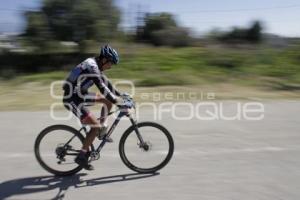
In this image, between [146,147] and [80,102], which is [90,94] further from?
[146,147]

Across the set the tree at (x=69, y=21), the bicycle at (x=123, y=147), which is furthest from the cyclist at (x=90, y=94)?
the tree at (x=69, y=21)

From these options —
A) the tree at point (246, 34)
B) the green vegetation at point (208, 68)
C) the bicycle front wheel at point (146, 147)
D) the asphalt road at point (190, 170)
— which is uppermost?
the tree at point (246, 34)

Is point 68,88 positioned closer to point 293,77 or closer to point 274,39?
point 293,77

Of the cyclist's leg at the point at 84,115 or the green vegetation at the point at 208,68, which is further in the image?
the green vegetation at the point at 208,68

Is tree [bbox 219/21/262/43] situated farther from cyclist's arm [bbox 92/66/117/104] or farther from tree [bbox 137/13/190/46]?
cyclist's arm [bbox 92/66/117/104]

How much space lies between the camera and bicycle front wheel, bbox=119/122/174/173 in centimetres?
648

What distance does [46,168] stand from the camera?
255 inches

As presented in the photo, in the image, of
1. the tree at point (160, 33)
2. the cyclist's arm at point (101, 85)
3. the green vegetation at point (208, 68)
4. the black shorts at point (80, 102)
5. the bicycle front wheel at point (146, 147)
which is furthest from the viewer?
the tree at point (160, 33)

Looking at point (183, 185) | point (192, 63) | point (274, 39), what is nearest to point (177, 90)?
point (192, 63)

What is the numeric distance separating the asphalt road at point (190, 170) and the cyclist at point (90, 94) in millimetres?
569

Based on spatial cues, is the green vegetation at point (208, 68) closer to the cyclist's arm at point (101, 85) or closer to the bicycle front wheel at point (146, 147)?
the bicycle front wheel at point (146, 147)

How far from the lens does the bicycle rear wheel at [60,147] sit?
638 cm

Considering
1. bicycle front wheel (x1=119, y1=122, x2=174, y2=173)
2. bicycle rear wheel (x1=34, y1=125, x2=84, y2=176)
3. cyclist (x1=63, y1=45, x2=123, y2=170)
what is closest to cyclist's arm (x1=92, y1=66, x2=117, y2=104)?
cyclist (x1=63, y1=45, x2=123, y2=170)

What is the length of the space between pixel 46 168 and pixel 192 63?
15.2 meters
